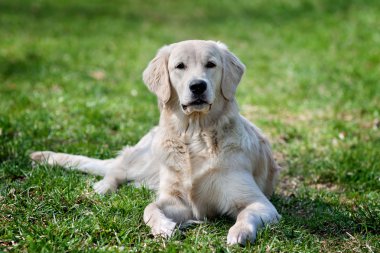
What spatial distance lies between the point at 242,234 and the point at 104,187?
169 centimetres

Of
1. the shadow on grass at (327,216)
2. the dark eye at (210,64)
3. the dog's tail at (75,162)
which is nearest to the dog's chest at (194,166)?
the dark eye at (210,64)

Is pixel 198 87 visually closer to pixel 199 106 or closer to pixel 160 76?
pixel 199 106

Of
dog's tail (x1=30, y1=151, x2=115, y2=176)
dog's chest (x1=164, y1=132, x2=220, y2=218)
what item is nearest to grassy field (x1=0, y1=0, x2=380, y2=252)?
dog's tail (x1=30, y1=151, x2=115, y2=176)

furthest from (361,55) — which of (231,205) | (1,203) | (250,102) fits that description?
(1,203)

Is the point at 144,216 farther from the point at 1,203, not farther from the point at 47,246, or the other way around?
the point at 1,203

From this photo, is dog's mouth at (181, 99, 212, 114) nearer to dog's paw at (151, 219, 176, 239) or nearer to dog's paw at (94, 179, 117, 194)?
dog's paw at (151, 219, 176, 239)

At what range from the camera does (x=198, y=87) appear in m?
4.28

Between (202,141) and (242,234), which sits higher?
(202,141)

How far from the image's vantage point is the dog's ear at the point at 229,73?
4.54m

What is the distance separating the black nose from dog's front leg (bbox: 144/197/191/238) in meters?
0.87

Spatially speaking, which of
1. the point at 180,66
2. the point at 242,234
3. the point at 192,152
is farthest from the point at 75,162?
the point at 242,234

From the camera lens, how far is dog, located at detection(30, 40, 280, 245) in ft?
14.2

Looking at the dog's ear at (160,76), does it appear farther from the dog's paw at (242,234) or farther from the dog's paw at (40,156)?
the dog's paw at (40,156)

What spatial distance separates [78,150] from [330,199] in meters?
2.71
